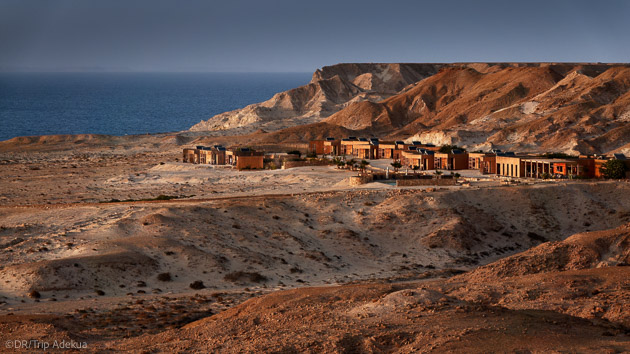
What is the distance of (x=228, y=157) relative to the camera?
8681 cm

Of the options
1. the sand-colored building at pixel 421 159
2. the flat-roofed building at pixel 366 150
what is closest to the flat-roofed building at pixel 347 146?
the flat-roofed building at pixel 366 150

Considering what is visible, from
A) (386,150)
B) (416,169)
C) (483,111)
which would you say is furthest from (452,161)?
(483,111)

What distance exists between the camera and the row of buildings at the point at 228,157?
8194 centimetres

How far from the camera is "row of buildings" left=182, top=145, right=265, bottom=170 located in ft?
269

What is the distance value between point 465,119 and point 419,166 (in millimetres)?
52586

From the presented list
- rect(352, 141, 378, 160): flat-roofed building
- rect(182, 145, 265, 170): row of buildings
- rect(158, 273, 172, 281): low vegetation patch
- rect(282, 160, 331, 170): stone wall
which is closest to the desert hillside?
rect(158, 273, 172, 281): low vegetation patch

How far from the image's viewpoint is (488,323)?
83.1ft

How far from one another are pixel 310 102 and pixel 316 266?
13211 centimetres

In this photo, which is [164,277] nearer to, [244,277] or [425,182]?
[244,277]

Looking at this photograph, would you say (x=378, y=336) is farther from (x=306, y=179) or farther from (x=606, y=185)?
(x=306, y=179)

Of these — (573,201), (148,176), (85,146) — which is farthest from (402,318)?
(85,146)

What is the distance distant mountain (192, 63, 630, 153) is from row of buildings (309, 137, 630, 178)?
16.9 m

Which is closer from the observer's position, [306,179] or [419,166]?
[306,179]

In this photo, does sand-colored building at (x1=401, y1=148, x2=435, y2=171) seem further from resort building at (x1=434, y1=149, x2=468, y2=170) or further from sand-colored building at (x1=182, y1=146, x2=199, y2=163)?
sand-colored building at (x1=182, y1=146, x2=199, y2=163)
